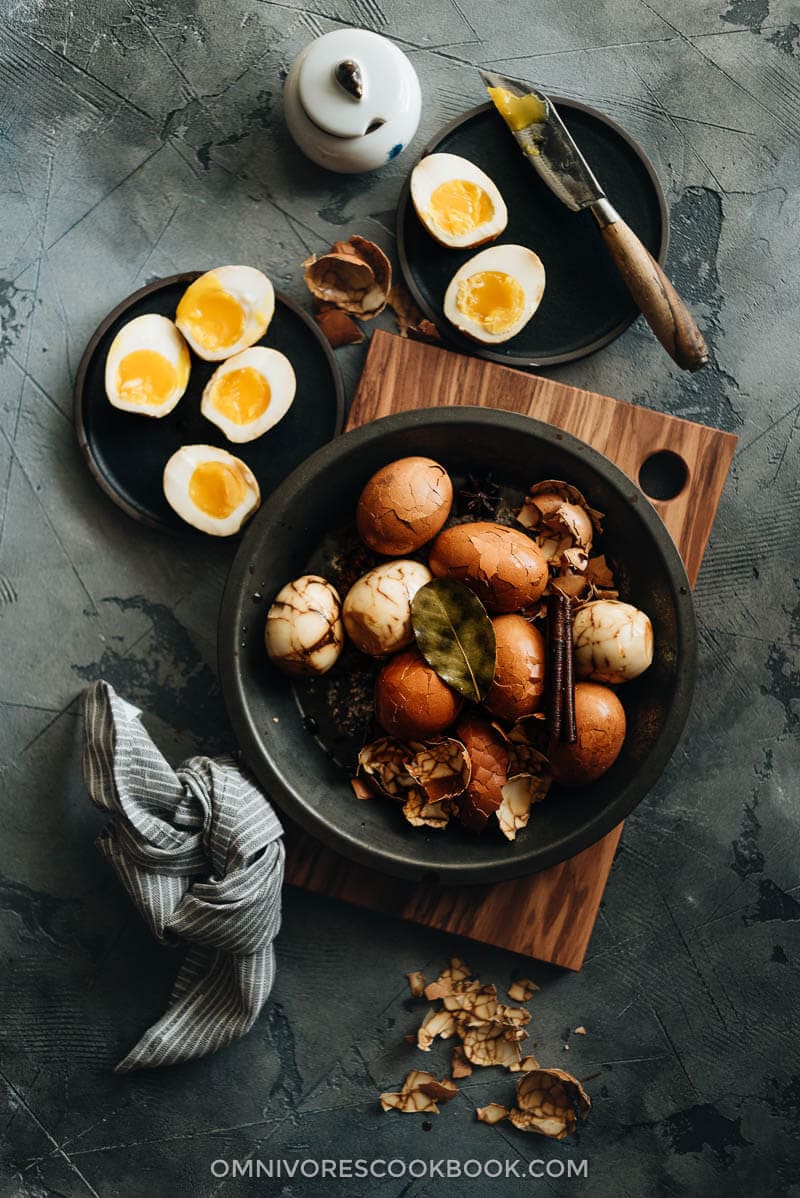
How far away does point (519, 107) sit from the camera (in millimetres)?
1212

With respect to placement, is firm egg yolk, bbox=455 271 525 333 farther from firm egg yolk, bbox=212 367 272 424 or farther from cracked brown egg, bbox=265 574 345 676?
cracked brown egg, bbox=265 574 345 676

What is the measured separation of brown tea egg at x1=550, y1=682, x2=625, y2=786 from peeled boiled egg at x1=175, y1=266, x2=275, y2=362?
660 mm

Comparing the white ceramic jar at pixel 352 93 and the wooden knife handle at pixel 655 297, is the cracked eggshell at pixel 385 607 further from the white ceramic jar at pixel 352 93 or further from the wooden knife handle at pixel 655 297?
the white ceramic jar at pixel 352 93

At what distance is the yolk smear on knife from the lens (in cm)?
121

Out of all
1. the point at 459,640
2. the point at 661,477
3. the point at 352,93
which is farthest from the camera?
the point at 661,477

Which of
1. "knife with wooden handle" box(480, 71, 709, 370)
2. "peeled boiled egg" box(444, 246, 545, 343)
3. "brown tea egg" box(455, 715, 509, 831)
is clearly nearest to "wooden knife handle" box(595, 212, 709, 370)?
"knife with wooden handle" box(480, 71, 709, 370)

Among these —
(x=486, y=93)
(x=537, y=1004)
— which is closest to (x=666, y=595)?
(x=537, y=1004)

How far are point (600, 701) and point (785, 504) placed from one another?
1.60ft

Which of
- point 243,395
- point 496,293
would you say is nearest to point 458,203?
point 496,293

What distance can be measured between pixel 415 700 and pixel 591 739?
0.22 m

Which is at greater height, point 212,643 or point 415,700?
point 415,700

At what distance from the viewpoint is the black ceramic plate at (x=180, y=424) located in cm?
122

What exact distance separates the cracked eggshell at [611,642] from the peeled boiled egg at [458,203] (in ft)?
1.82

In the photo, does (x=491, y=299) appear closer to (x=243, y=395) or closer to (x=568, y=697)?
(x=243, y=395)
